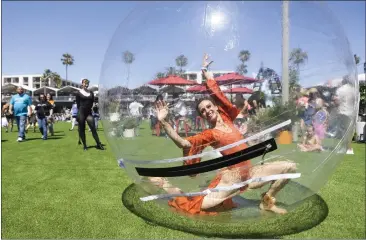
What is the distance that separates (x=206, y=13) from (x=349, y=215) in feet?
9.18

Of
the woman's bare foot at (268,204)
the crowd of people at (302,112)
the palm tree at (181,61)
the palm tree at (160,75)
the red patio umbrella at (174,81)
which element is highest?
the palm tree at (181,61)

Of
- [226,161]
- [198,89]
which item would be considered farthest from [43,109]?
[226,161]

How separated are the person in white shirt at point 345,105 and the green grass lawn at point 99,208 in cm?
105

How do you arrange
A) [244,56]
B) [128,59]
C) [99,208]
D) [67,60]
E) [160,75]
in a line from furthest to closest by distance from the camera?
1. [67,60]
2. [99,208]
3. [128,59]
4. [160,75]
5. [244,56]

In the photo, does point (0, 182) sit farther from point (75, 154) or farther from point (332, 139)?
point (332, 139)

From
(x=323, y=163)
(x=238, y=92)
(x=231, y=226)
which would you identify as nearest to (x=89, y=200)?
(x=231, y=226)

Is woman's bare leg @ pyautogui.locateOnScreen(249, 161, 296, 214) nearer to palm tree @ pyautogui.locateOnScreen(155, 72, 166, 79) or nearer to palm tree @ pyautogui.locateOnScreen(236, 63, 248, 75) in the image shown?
palm tree @ pyautogui.locateOnScreen(236, 63, 248, 75)

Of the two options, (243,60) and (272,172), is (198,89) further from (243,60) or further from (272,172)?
(272,172)

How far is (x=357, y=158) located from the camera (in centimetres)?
794

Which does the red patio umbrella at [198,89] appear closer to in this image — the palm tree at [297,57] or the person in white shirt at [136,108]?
the person in white shirt at [136,108]

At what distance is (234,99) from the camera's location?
3.07 m

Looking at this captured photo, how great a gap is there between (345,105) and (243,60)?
1.11m

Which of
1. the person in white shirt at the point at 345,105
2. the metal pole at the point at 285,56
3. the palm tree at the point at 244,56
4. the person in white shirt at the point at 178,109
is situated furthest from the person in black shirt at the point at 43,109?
the person in white shirt at the point at 345,105

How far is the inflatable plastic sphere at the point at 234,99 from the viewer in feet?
9.89
